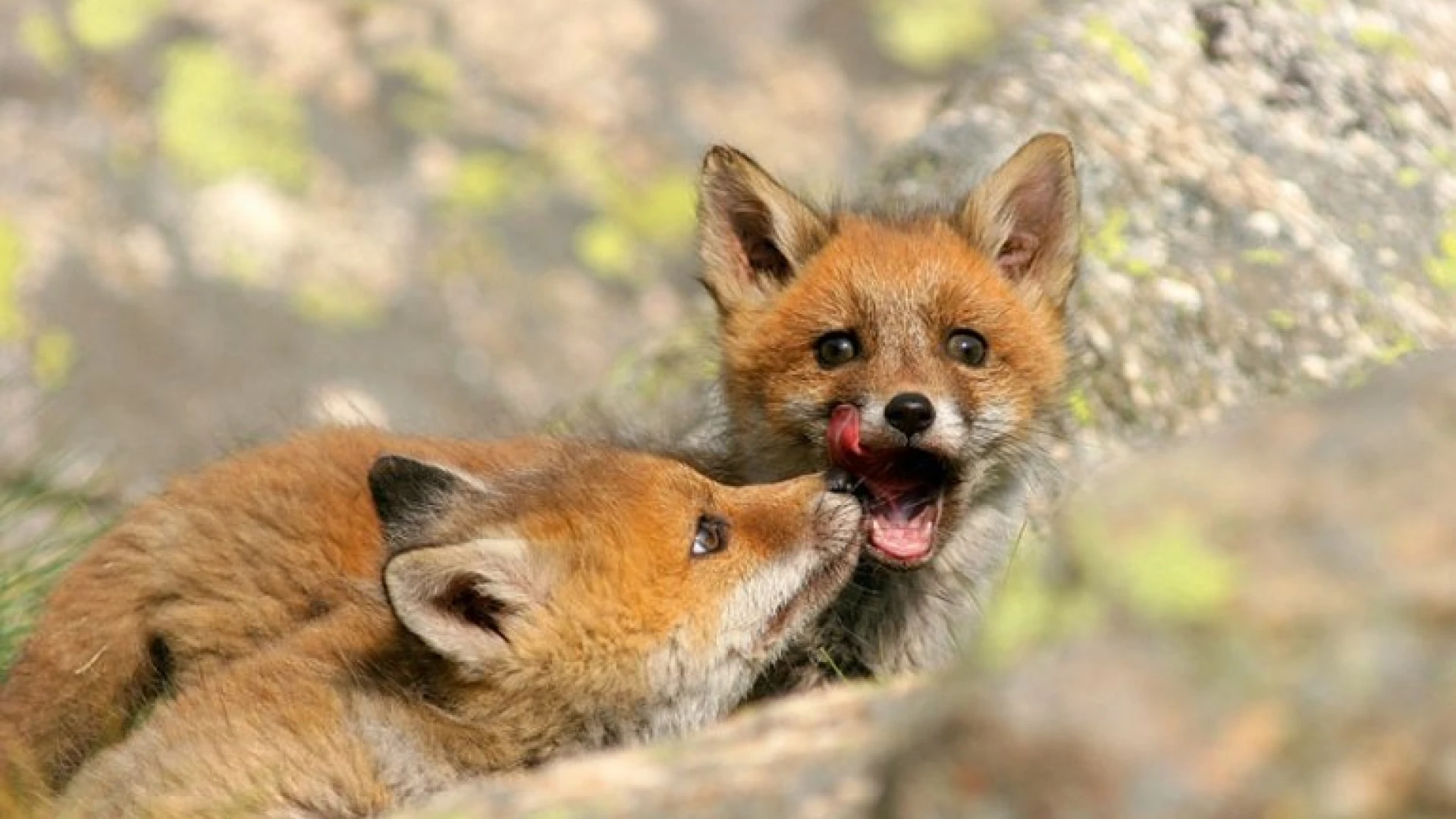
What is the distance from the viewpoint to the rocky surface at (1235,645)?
2266 mm

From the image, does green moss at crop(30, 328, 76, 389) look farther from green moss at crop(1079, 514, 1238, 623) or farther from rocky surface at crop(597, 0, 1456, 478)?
green moss at crop(1079, 514, 1238, 623)

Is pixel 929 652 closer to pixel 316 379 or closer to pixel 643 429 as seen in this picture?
pixel 643 429

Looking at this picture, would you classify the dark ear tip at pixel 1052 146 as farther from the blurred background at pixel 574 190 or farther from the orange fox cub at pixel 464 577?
the orange fox cub at pixel 464 577

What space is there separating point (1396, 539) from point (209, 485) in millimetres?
3790

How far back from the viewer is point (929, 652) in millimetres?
5344

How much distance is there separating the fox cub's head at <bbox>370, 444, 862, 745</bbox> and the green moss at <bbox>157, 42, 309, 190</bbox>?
14.8ft

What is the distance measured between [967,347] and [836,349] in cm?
35

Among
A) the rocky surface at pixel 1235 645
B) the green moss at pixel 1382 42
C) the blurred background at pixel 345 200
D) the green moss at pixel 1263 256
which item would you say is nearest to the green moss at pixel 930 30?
the blurred background at pixel 345 200

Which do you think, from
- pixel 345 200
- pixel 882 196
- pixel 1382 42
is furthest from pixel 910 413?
pixel 345 200

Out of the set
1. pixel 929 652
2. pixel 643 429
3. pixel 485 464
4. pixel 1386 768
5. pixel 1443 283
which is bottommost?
pixel 1443 283

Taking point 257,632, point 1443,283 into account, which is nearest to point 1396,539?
point 257,632

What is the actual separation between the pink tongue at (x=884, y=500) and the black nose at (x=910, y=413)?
13 centimetres

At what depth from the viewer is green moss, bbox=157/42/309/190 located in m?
8.92

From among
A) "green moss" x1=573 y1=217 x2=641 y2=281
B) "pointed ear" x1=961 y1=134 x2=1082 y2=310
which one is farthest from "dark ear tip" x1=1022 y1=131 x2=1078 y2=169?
"green moss" x1=573 y1=217 x2=641 y2=281
